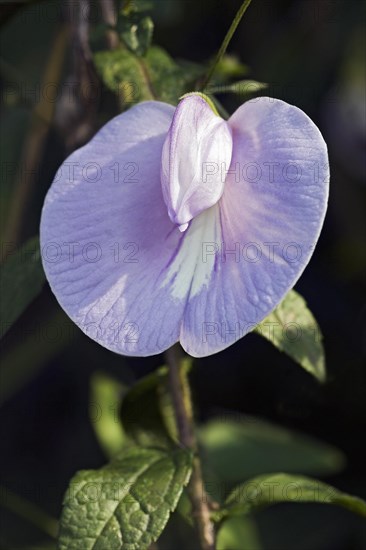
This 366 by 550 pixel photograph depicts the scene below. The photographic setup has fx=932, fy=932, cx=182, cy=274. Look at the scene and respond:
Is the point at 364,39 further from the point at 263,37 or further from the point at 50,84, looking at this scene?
the point at 50,84

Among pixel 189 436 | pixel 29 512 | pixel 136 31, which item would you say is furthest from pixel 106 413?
pixel 136 31

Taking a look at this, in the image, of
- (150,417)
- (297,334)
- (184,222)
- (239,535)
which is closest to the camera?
(184,222)

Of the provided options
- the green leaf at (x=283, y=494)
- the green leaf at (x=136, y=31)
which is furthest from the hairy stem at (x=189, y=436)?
the green leaf at (x=136, y=31)

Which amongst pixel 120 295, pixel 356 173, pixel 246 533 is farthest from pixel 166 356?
pixel 356 173

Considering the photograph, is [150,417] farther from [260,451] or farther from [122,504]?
[260,451]

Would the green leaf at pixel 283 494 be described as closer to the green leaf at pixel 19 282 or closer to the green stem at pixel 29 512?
the green leaf at pixel 19 282

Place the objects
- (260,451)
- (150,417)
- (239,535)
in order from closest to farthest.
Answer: (150,417) → (239,535) → (260,451)

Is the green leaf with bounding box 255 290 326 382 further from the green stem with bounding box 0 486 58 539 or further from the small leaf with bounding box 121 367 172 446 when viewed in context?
the green stem with bounding box 0 486 58 539
